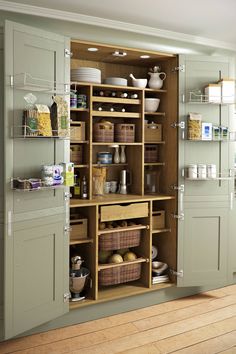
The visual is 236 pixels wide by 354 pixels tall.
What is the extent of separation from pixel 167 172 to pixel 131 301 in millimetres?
1195

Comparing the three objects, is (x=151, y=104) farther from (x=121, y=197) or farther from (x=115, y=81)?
(x=121, y=197)

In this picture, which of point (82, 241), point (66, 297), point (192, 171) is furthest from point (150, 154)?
point (66, 297)

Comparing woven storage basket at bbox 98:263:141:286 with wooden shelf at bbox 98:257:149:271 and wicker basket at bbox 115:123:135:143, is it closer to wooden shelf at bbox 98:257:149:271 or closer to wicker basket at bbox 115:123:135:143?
wooden shelf at bbox 98:257:149:271

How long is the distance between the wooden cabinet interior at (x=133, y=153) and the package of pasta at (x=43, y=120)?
608mm

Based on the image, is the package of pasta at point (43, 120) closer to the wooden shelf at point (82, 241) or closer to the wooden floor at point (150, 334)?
the wooden shelf at point (82, 241)

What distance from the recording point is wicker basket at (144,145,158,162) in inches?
150

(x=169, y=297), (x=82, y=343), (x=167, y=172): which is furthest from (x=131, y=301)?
(x=167, y=172)

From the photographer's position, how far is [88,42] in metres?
3.16

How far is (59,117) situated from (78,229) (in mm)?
987

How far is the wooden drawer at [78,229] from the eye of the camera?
329 centimetres

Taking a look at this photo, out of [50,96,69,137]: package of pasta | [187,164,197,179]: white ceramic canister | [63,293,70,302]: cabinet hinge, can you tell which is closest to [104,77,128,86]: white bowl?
[50,96,69,137]: package of pasta

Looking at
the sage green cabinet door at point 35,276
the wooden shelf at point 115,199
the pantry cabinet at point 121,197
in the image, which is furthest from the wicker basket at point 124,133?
the sage green cabinet door at point 35,276

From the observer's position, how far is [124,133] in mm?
3611

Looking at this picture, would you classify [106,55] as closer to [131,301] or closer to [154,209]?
[154,209]
